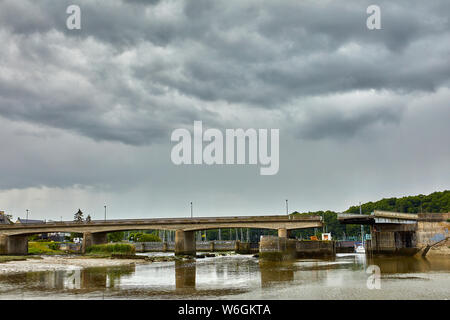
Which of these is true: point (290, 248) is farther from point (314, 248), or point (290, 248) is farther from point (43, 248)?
point (43, 248)

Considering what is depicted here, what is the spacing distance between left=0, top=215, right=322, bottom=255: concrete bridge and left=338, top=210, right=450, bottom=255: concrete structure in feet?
38.3

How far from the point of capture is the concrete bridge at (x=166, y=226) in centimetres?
8388

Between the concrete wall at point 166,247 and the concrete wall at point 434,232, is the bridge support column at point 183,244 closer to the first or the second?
the concrete wall at point 166,247

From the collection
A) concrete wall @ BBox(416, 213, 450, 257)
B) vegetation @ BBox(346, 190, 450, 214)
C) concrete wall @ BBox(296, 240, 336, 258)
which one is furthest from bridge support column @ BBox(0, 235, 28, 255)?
vegetation @ BBox(346, 190, 450, 214)

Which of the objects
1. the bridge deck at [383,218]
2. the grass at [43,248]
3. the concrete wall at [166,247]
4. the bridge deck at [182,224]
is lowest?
the concrete wall at [166,247]

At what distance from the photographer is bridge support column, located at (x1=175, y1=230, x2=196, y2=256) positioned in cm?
8956

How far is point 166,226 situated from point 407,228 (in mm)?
46628

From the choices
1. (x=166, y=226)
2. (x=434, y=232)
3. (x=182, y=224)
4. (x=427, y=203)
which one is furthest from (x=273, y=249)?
(x=427, y=203)

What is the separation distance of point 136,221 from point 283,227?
31.1m

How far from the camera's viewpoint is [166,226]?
92.2m

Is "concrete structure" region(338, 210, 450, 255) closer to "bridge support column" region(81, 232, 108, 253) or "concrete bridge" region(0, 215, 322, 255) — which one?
"concrete bridge" region(0, 215, 322, 255)

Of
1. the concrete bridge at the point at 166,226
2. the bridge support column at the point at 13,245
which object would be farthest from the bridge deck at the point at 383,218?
the bridge support column at the point at 13,245

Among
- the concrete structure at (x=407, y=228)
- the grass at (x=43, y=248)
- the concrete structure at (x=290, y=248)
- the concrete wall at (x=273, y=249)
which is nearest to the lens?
the concrete wall at (x=273, y=249)
